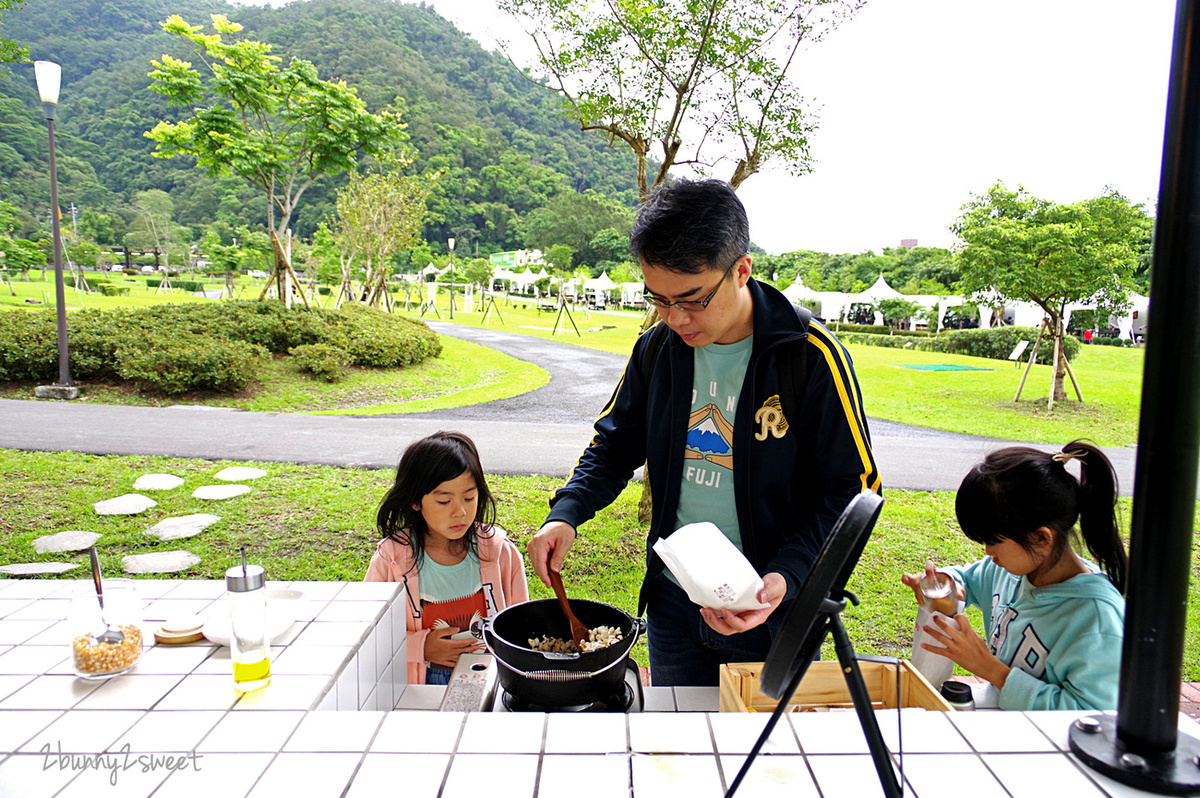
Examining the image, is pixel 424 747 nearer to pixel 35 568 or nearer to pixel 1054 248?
pixel 35 568

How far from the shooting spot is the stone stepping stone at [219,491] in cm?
543

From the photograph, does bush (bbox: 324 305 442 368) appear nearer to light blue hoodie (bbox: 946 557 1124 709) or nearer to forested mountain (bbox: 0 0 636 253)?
forested mountain (bbox: 0 0 636 253)

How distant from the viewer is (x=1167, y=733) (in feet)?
3.01

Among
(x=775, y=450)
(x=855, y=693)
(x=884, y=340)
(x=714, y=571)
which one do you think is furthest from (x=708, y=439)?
(x=884, y=340)

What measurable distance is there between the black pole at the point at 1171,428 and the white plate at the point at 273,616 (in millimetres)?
1403

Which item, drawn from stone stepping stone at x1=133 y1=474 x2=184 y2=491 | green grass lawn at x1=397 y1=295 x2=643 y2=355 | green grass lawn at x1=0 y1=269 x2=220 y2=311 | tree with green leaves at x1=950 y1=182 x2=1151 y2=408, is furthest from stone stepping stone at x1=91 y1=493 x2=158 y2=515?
green grass lawn at x1=0 y1=269 x2=220 y2=311

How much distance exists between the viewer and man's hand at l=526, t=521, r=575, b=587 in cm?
164

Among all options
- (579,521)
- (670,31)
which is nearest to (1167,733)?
(579,521)

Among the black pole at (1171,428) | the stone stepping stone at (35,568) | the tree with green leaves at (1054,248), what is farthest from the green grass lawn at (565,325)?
the black pole at (1171,428)

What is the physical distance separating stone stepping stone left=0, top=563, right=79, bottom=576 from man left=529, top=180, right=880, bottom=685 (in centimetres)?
367

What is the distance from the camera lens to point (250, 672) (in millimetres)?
1185

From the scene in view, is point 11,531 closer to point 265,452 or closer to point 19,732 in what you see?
point 265,452

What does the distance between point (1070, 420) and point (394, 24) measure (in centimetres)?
4226

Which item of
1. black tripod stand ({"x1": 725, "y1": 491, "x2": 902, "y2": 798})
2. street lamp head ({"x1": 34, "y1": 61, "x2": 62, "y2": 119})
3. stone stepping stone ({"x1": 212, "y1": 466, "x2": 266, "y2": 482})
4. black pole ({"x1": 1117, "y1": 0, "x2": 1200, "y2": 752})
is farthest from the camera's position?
street lamp head ({"x1": 34, "y1": 61, "x2": 62, "y2": 119})
